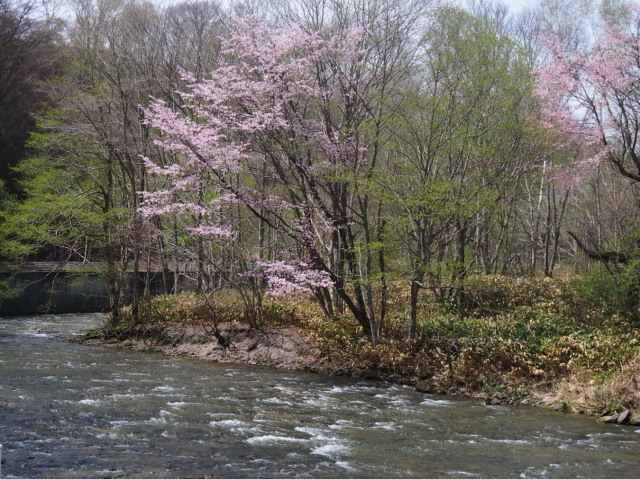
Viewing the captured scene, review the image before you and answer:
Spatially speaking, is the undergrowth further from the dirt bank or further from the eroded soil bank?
the dirt bank

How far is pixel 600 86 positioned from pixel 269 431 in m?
10.4

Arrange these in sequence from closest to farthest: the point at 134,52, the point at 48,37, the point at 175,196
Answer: the point at 175,196
the point at 134,52
the point at 48,37

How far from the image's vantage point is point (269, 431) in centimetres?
844

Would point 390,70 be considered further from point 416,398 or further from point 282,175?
point 416,398

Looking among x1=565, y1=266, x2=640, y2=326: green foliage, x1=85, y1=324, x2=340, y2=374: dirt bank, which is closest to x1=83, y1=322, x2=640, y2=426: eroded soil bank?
x1=85, y1=324, x2=340, y2=374: dirt bank

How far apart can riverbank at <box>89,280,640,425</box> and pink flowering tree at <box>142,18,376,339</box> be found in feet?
3.58

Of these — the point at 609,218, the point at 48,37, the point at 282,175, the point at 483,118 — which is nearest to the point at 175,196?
the point at 282,175

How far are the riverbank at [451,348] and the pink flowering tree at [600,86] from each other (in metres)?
3.93

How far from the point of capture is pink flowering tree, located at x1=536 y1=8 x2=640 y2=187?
1347 centimetres

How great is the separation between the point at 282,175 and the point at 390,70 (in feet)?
10.8

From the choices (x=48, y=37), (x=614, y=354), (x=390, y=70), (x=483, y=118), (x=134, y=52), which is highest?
(x=48, y=37)

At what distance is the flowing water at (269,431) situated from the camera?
22.5ft

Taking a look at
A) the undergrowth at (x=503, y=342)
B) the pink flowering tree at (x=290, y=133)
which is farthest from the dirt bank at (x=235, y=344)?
the pink flowering tree at (x=290, y=133)

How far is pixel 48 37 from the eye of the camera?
3028cm
